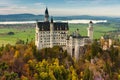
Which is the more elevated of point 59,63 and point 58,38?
point 58,38

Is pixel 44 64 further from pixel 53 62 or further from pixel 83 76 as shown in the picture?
pixel 83 76

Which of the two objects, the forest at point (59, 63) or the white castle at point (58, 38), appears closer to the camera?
the forest at point (59, 63)

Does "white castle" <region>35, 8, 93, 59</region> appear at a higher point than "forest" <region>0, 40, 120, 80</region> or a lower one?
higher

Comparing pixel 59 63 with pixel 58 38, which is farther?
pixel 58 38

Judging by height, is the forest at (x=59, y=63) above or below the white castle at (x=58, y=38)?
below

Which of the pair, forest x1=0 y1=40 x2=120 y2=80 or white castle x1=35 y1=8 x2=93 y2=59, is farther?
white castle x1=35 y1=8 x2=93 y2=59
